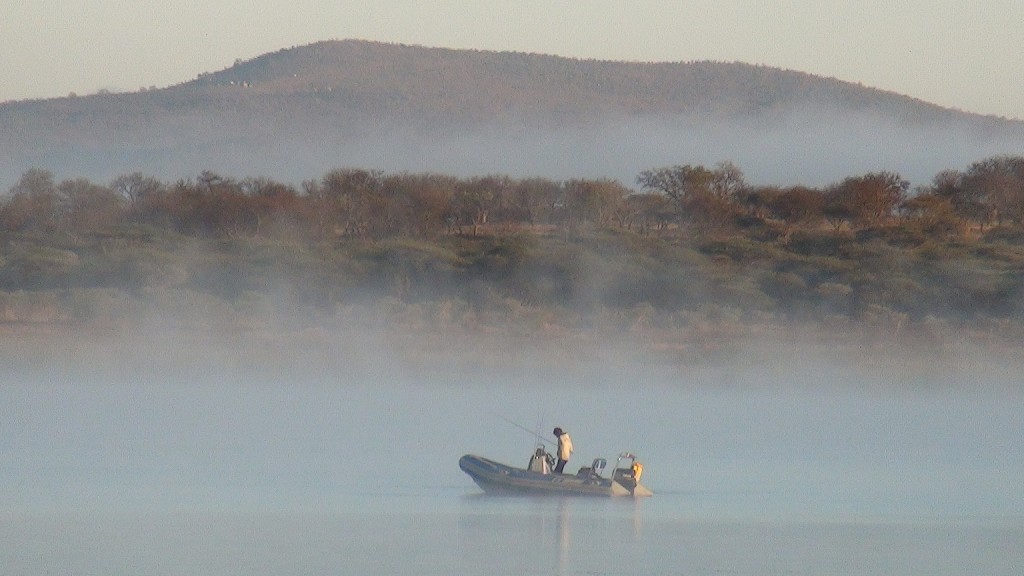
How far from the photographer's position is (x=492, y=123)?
74500 mm

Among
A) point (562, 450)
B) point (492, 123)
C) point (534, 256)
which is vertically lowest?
point (562, 450)

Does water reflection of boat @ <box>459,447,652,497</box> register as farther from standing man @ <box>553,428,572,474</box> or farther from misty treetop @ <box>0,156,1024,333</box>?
misty treetop @ <box>0,156,1024,333</box>

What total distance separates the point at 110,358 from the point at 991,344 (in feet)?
57.4

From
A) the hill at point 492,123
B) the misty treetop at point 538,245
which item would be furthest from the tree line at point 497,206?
the hill at point 492,123

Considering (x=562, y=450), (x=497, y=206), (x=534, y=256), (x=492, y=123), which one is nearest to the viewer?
(x=562, y=450)

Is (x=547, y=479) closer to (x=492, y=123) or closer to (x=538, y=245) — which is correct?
(x=538, y=245)

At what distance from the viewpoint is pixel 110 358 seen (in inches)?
1300

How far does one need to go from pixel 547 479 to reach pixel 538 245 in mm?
24171

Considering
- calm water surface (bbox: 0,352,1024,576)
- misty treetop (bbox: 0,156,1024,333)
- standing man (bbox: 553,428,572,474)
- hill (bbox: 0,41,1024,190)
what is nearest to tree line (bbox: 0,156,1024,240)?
misty treetop (bbox: 0,156,1024,333)

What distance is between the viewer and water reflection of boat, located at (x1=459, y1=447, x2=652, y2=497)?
17.8m

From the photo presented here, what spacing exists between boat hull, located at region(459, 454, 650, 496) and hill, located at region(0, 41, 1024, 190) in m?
49.2

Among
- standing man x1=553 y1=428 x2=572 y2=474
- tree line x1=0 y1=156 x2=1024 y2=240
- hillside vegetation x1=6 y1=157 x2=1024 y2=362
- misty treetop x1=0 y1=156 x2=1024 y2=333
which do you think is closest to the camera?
standing man x1=553 y1=428 x2=572 y2=474

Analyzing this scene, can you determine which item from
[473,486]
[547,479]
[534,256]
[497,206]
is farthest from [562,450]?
[497,206]

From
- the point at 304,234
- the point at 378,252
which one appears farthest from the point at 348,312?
the point at 304,234
